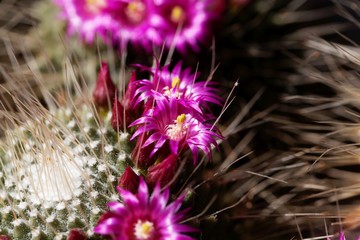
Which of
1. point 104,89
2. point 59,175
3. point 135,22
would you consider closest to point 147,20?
point 135,22

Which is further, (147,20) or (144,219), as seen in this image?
(147,20)

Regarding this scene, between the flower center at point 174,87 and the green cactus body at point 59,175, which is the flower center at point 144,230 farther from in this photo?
the flower center at point 174,87

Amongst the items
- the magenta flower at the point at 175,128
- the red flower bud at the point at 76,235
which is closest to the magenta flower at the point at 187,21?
the magenta flower at the point at 175,128

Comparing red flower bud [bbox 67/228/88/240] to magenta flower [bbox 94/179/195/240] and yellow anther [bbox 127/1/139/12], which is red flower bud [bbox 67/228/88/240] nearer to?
magenta flower [bbox 94/179/195/240]

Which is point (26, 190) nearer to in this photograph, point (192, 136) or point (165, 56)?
point (192, 136)

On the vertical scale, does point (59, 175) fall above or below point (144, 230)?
above

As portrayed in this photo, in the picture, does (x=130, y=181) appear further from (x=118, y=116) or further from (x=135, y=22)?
(x=135, y=22)

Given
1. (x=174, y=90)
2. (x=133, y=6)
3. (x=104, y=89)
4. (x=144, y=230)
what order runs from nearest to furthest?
(x=144, y=230)
(x=174, y=90)
(x=104, y=89)
(x=133, y=6)
